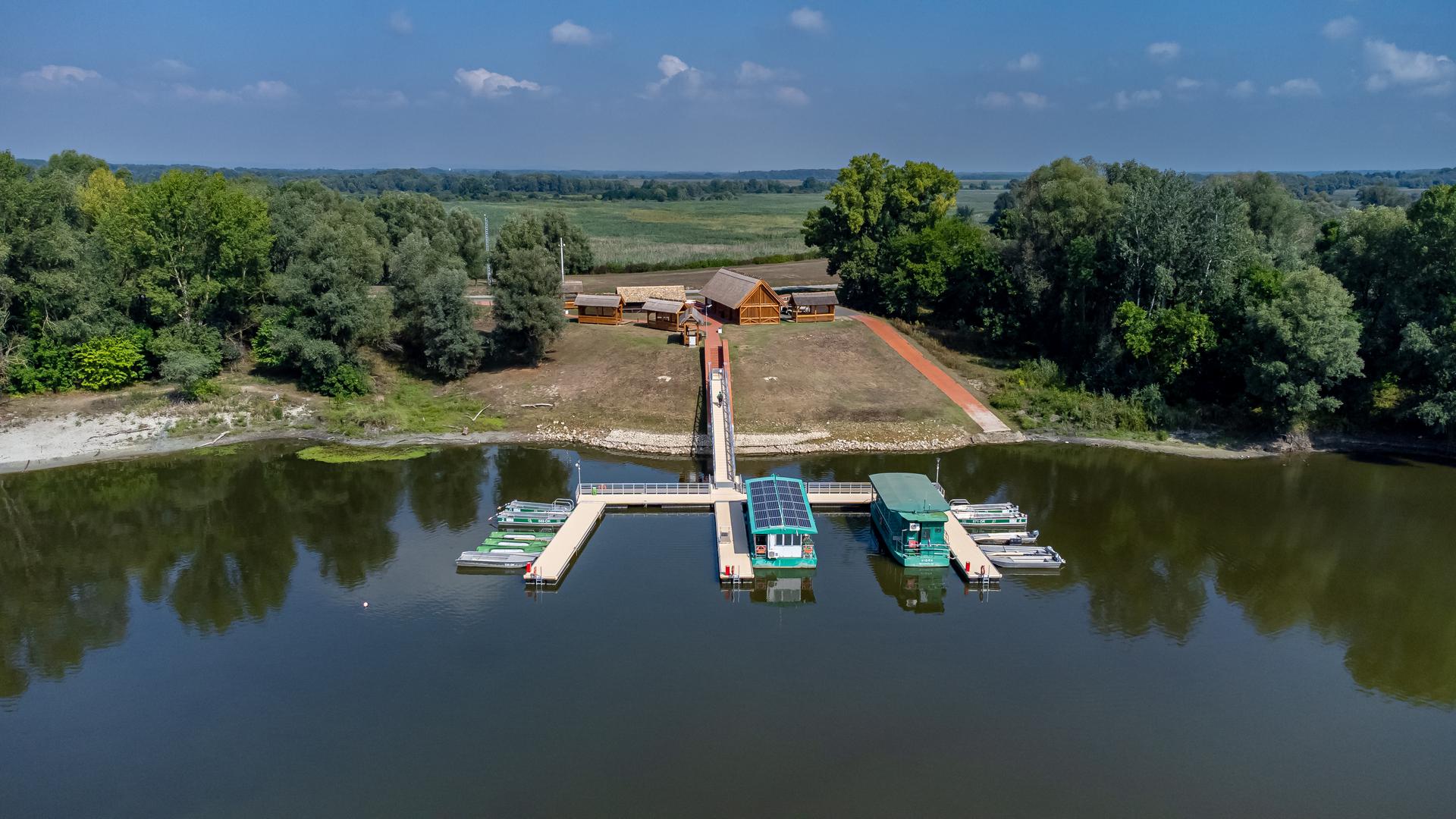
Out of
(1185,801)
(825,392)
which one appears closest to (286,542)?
(825,392)

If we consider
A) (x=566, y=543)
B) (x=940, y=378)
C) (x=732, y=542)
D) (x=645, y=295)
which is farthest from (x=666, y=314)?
(x=732, y=542)

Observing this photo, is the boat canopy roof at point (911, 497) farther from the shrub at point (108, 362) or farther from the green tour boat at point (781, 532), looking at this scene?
the shrub at point (108, 362)

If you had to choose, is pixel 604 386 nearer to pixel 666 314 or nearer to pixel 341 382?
pixel 666 314

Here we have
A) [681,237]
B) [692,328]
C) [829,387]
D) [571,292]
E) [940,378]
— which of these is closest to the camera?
[829,387]

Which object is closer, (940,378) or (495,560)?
(495,560)

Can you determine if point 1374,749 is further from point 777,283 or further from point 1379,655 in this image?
point 777,283

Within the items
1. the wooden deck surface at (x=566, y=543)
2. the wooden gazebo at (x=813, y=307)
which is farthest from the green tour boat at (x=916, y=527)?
the wooden gazebo at (x=813, y=307)
